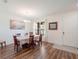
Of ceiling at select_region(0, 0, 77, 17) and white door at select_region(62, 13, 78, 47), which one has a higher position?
ceiling at select_region(0, 0, 77, 17)

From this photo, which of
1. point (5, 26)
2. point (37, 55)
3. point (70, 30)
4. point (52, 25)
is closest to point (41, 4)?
point (52, 25)

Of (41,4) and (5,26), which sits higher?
(41,4)

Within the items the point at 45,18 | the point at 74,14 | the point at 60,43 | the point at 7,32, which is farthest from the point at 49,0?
the point at 7,32

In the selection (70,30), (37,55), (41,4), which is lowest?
(37,55)

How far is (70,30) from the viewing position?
4887 mm

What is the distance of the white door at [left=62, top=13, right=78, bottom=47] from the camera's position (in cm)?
468

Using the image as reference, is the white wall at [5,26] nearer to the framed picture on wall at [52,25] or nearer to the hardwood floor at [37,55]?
the hardwood floor at [37,55]

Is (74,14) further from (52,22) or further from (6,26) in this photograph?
(6,26)

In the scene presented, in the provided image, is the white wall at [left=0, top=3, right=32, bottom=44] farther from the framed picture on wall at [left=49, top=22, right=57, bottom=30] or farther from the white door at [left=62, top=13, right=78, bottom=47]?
the white door at [left=62, top=13, right=78, bottom=47]

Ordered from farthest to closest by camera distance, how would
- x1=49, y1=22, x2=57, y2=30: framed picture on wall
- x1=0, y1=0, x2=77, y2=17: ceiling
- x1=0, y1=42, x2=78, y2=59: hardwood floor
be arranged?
x1=49, y1=22, x2=57, y2=30: framed picture on wall → x1=0, y1=0, x2=77, y2=17: ceiling → x1=0, y1=42, x2=78, y2=59: hardwood floor

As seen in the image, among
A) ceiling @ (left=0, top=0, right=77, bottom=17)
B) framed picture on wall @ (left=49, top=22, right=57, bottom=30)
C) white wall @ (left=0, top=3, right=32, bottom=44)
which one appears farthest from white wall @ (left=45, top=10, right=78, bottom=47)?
white wall @ (left=0, top=3, right=32, bottom=44)

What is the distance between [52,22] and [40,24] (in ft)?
4.85

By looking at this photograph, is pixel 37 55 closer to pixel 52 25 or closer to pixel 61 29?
pixel 61 29

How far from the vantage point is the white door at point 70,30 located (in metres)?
4.68
